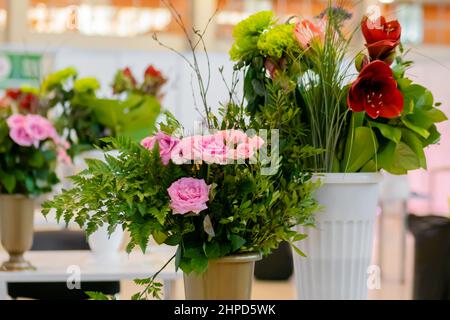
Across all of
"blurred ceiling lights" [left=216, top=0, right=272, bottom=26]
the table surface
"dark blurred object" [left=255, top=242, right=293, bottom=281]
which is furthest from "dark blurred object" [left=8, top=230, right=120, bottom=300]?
"blurred ceiling lights" [left=216, top=0, right=272, bottom=26]

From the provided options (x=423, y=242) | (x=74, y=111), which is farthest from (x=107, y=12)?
(x=74, y=111)

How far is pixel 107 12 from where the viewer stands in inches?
323

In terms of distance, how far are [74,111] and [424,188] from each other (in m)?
4.45

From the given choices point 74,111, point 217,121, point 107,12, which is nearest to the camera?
point 217,121

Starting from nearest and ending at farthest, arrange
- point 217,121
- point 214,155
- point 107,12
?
point 214,155, point 217,121, point 107,12

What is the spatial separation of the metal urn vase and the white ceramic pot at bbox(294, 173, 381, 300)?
3.41 ft

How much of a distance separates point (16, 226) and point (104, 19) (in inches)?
245

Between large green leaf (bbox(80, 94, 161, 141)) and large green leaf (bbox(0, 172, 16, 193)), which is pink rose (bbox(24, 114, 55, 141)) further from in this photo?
large green leaf (bbox(80, 94, 161, 141))

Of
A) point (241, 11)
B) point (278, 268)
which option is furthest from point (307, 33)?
point (241, 11)

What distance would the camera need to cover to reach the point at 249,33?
141 cm

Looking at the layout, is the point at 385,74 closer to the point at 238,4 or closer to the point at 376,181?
the point at 376,181

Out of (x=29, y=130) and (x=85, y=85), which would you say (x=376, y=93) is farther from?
(x=85, y=85)

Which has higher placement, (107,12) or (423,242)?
(107,12)

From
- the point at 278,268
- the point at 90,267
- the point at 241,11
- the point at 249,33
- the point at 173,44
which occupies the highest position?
the point at 241,11
